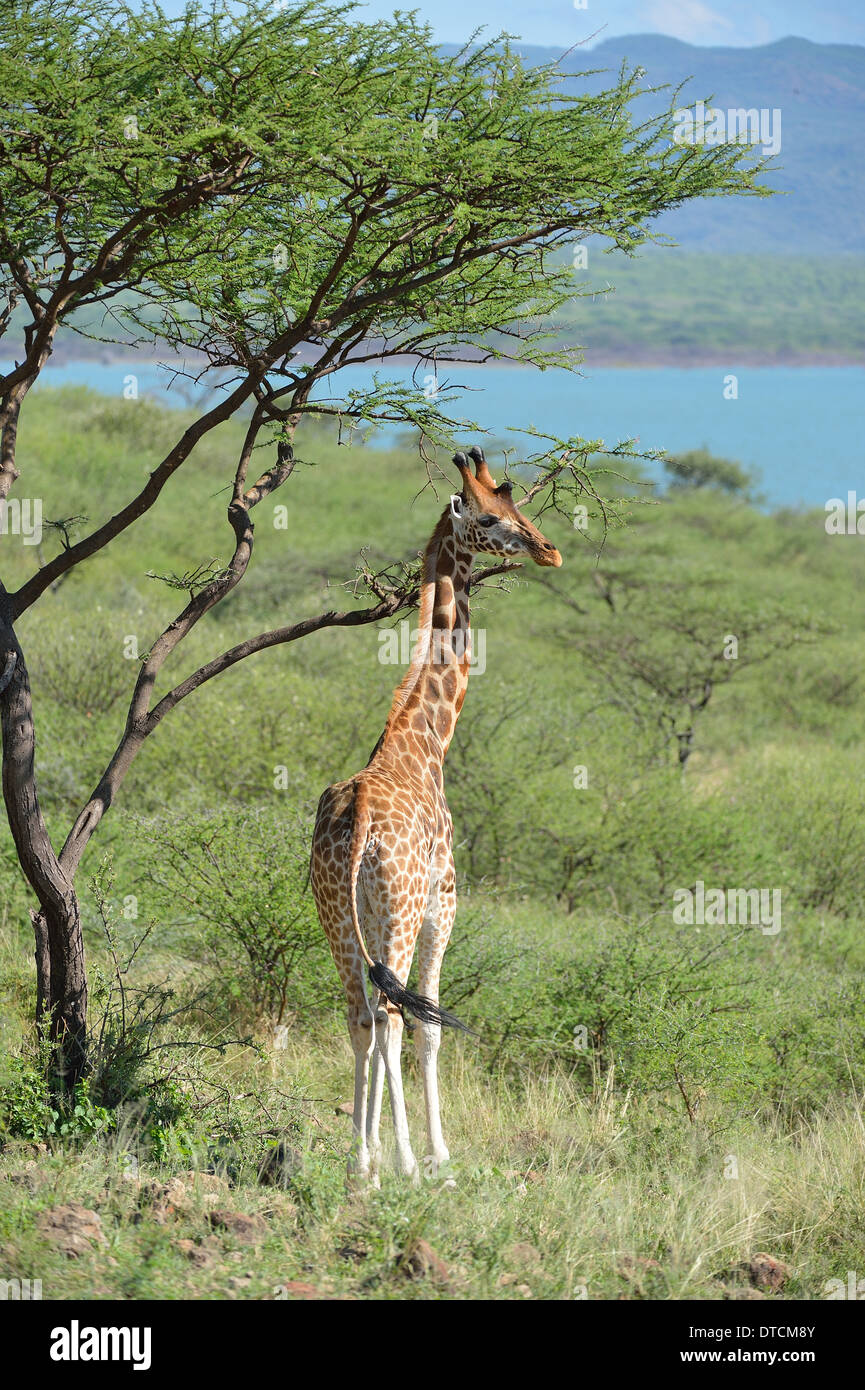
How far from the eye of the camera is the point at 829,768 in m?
17.6

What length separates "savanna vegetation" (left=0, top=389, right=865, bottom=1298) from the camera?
5320mm

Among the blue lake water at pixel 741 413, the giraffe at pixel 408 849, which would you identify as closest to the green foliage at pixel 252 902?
the giraffe at pixel 408 849

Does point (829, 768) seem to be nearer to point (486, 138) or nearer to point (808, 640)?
point (808, 640)

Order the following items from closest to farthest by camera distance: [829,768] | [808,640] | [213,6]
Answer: [213,6] → [829,768] → [808,640]

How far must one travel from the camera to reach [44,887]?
21.0 feet

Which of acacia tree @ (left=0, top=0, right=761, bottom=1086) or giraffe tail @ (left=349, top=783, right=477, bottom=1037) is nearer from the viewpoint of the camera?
giraffe tail @ (left=349, top=783, right=477, bottom=1037)

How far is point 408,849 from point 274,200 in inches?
131

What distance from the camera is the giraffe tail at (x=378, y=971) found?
5.50 m

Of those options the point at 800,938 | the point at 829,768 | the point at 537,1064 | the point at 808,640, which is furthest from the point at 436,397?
the point at 808,640

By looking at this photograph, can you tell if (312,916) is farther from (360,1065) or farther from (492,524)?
(492,524)

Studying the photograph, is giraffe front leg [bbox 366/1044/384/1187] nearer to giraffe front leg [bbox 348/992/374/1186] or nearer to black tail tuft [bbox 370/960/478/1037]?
giraffe front leg [bbox 348/992/374/1186]

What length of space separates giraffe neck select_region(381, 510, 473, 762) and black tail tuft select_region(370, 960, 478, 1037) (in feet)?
3.93

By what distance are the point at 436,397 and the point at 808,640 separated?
49.6 ft

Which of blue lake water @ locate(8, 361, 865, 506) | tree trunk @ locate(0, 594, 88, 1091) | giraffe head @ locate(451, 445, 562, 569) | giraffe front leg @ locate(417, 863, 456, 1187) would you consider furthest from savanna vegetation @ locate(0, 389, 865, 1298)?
blue lake water @ locate(8, 361, 865, 506)
